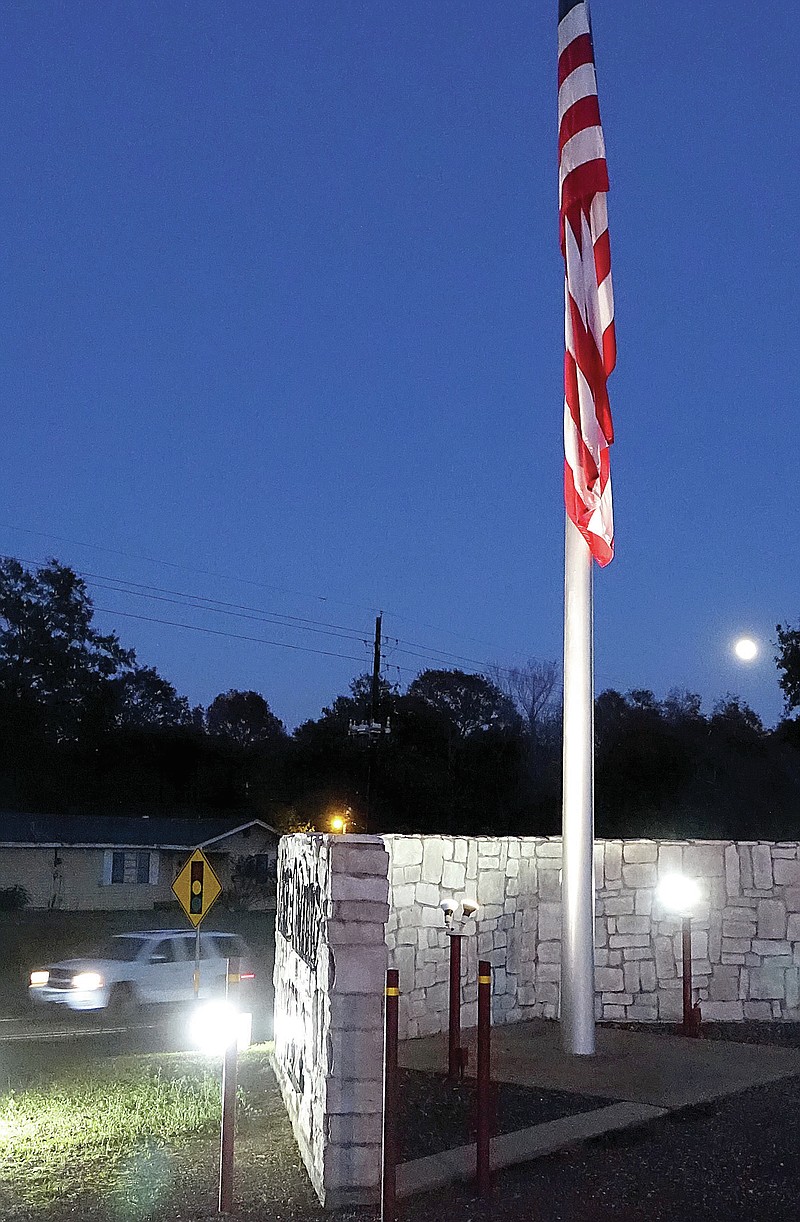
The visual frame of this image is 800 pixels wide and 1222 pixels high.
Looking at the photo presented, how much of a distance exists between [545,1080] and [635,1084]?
638mm

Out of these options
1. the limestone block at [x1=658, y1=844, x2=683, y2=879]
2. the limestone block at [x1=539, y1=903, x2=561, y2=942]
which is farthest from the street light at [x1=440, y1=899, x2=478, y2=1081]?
the limestone block at [x1=658, y1=844, x2=683, y2=879]

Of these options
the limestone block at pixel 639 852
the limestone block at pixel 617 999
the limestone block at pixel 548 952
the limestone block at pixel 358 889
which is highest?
the limestone block at pixel 639 852

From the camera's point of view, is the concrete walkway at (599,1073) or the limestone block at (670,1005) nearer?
the concrete walkway at (599,1073)

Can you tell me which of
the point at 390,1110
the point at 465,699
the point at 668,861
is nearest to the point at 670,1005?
the point at 668,861

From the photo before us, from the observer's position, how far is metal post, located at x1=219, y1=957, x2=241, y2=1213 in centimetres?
643

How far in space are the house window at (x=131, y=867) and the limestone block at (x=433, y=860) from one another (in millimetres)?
33088

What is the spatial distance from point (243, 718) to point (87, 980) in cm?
4953

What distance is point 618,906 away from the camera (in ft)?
41.1

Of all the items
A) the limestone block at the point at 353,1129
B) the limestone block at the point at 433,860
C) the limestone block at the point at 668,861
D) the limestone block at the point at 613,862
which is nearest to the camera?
the limestone block at the point at 353,1129

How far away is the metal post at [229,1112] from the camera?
21.1 ft

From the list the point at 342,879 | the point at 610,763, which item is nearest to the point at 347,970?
the point at 342,879

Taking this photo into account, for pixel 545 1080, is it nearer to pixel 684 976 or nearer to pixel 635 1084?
pixel 635 1084

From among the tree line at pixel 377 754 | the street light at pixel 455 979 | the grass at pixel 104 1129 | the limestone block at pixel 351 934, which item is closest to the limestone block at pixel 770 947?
the street light at pixel 455 979

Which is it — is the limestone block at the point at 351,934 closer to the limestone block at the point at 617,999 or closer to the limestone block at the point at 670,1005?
the limestone block at the point at 617,999
